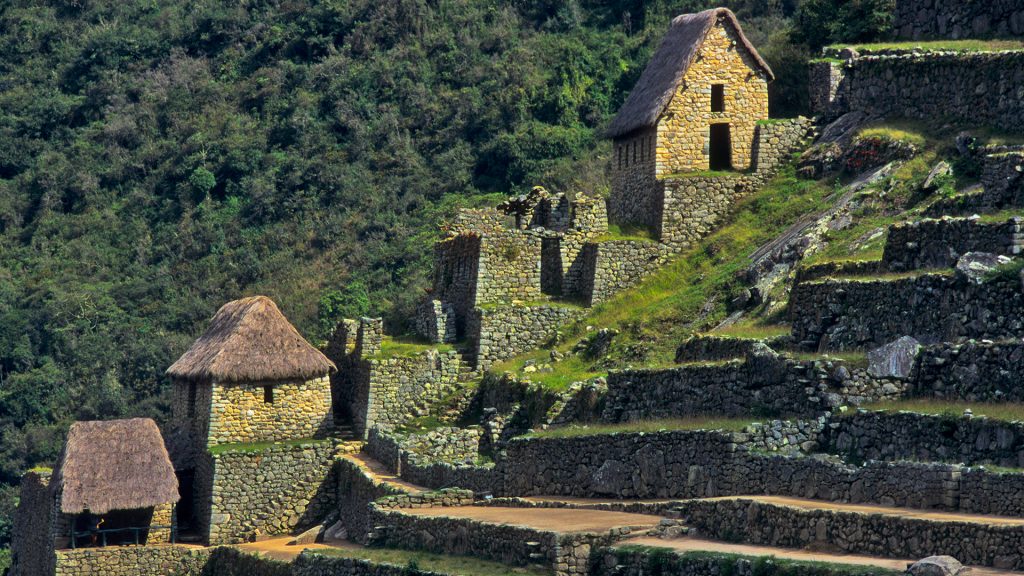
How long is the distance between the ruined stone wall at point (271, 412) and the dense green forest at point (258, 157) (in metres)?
16.8

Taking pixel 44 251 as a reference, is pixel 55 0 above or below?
above

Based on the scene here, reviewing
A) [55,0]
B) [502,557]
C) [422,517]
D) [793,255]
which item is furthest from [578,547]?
[55,0]

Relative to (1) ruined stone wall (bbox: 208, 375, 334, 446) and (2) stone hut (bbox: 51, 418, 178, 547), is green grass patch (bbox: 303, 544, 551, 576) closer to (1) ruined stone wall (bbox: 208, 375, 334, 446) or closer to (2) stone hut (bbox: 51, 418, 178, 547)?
(2) stone hut (bbox: 51, 418, 178, 547)

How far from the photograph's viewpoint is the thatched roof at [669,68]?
49938mm

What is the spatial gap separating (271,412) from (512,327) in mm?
4831

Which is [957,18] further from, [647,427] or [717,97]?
[647,427]

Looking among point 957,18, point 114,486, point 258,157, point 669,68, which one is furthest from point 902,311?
point 258,157

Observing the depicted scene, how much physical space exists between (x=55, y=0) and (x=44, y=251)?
19.0 metres

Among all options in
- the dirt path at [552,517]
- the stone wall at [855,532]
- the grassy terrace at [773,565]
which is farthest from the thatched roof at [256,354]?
the grassy terrace at [773,565]

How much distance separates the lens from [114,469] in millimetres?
47312

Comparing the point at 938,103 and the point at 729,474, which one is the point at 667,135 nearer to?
the point at 938,103

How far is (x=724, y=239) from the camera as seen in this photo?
48.5m

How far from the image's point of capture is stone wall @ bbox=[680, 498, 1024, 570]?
28.4 metres

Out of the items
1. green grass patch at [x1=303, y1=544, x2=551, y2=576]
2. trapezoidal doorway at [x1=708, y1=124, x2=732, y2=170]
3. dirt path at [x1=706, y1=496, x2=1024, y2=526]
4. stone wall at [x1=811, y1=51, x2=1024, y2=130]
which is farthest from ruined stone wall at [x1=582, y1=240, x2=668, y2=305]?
dirt path at [x1=706, y1=496, x2=1024, y2=526]
